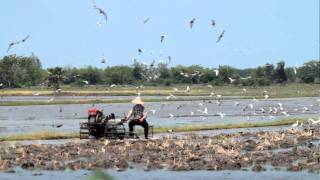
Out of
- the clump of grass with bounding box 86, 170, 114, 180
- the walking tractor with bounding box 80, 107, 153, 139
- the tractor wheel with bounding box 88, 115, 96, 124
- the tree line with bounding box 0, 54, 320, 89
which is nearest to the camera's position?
the clump of grass with bounding box 86, 170, 114, 180

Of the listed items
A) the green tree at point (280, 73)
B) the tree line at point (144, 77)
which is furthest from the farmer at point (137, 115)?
the green tree at point (280, 73)

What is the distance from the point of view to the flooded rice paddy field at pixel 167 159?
2080cm

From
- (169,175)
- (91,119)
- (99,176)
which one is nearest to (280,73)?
(91,119)

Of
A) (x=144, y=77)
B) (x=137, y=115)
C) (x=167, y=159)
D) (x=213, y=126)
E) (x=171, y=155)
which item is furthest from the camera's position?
(x=144, y=77)

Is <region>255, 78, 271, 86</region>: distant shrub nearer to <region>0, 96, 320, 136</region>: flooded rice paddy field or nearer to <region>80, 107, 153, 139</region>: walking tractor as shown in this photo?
<region>0, 96, 320, 136</region>: flooded rice paddy field

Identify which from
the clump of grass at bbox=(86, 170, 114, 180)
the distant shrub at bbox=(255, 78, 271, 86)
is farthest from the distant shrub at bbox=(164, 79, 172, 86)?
the clump of grass at bbox=(86, 170, 114, 180)

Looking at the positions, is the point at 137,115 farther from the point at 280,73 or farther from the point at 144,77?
the point at 280,73

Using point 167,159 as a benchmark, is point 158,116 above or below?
below

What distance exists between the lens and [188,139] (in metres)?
29.8

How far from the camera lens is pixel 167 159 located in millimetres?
23188

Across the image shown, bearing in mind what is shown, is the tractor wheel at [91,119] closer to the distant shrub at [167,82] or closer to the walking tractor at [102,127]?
the walking tractor at [102,127]

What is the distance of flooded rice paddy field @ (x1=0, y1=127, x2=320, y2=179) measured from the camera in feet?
68.2

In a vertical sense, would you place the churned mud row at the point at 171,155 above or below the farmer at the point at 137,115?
below

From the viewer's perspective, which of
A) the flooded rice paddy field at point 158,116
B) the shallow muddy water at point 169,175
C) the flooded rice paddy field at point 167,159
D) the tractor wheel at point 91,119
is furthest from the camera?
the flooded rice paddy field at point 158,116
